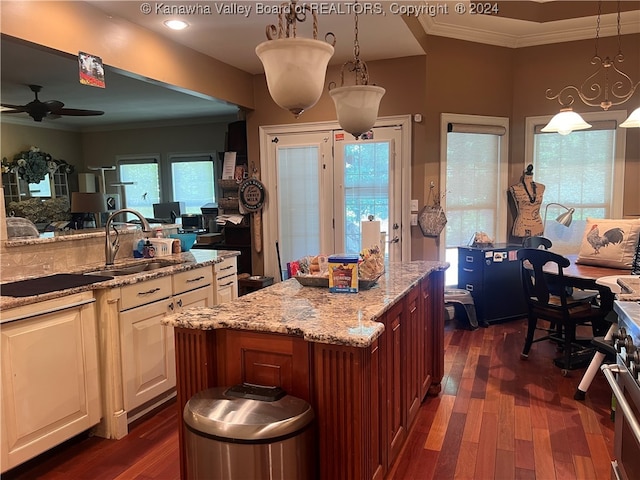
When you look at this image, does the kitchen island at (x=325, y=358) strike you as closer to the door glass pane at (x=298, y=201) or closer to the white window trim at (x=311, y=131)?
the white window trim at (x=311, y=131)

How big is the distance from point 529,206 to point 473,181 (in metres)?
0.64

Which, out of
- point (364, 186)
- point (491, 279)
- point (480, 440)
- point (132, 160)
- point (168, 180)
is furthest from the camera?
point (132, 160)

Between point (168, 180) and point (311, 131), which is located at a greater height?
point (311, 131)

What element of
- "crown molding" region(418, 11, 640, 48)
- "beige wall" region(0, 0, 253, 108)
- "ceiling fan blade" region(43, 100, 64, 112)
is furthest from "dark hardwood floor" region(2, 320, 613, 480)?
"ceiling fan blade" region(43, 100, 64, 112)

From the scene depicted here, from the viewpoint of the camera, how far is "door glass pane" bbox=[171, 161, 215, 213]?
8617 millimetres

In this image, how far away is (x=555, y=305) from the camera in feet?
11.7

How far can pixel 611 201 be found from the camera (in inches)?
191

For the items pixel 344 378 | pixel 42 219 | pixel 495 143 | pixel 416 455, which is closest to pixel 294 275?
pixel 344 378

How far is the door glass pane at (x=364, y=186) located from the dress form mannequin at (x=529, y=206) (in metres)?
1.45

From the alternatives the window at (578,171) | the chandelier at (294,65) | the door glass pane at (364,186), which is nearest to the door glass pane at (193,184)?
the door glass pane at (364,186)

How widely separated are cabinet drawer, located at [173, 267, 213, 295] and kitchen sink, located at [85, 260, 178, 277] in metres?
0.22

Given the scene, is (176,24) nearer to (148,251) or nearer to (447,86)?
(148,251)

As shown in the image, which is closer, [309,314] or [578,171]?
[309,314]

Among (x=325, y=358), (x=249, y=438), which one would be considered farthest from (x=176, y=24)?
(x=249, y=438)
